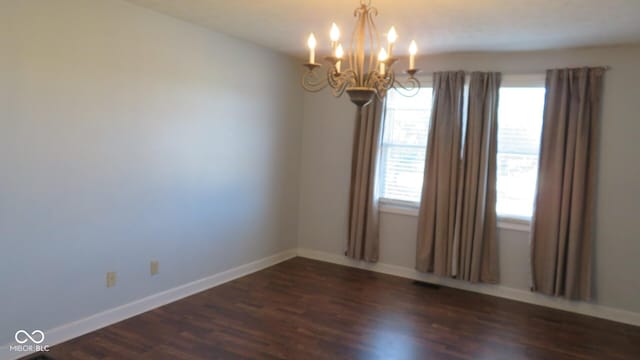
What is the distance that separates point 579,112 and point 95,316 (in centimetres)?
438

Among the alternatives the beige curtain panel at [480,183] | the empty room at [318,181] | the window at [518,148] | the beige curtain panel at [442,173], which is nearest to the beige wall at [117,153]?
the empty room at [318,181]

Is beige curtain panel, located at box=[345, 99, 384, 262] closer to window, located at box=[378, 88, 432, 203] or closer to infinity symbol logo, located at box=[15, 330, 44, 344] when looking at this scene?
window, located at box=[378, 88, 432, 203]

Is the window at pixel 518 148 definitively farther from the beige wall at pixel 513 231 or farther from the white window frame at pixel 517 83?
the beige wall at pixel 513 231

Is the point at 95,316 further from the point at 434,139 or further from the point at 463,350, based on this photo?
the point at 434,139

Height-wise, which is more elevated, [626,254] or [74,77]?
[74,77]

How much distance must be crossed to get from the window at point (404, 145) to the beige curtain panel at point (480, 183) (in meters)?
0.52

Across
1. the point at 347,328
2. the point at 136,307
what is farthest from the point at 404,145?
the point at 136,307

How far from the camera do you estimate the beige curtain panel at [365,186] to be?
503 centimetres

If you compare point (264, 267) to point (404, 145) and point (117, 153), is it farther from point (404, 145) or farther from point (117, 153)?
point (117, 153)

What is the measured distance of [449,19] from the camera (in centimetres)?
328

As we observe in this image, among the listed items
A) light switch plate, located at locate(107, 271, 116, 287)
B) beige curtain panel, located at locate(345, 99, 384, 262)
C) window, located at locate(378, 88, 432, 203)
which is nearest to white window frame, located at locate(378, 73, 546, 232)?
window, located at locate(378, 88, 432, 203)

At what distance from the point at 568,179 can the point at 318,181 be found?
8.93 ft

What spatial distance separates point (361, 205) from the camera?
5.12m

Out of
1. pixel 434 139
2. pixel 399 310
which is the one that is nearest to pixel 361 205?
pixel 434 139
